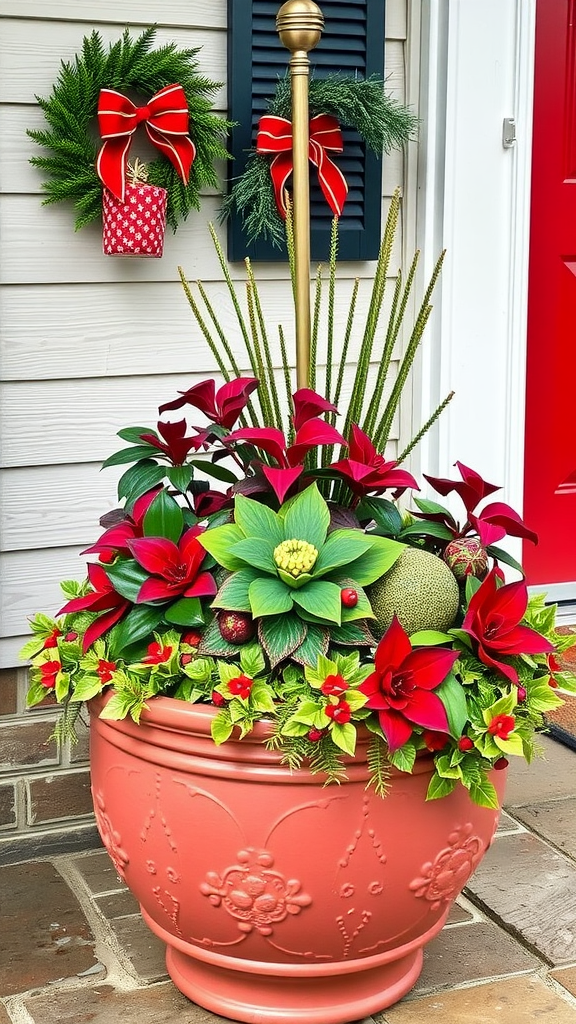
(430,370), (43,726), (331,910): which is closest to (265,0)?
(430,370)

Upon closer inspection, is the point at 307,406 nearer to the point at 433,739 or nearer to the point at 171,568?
the point at 171,568

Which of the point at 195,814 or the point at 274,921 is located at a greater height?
the point at 195,814

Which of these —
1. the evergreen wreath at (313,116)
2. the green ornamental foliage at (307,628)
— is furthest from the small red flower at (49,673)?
the evergreen wreath at (313,116)

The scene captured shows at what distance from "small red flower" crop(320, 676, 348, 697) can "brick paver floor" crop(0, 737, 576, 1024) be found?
55cm

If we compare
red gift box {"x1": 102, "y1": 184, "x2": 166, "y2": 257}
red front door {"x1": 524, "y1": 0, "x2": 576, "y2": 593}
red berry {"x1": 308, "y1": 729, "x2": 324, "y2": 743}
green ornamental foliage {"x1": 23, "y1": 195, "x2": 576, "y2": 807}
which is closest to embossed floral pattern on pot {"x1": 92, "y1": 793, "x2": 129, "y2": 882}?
green ornamental foliage {"x1": 23, "y1": 195, "x2": 576, "y2": 807}

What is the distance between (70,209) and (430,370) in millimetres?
940

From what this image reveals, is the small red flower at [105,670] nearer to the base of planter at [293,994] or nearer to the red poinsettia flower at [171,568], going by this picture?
the red poinsettia flower at [171,568]

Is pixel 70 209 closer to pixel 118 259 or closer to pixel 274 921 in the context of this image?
pixel 118 259

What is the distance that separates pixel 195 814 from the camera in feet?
4.58

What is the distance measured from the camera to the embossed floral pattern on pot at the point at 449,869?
56.6 inches

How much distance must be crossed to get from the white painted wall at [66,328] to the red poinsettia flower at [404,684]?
1368 millimetres

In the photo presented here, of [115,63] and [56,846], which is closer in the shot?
[56,846]

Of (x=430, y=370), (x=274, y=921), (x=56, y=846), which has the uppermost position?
(x=430, y=370)

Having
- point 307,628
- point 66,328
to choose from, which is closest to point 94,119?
point 66,328
